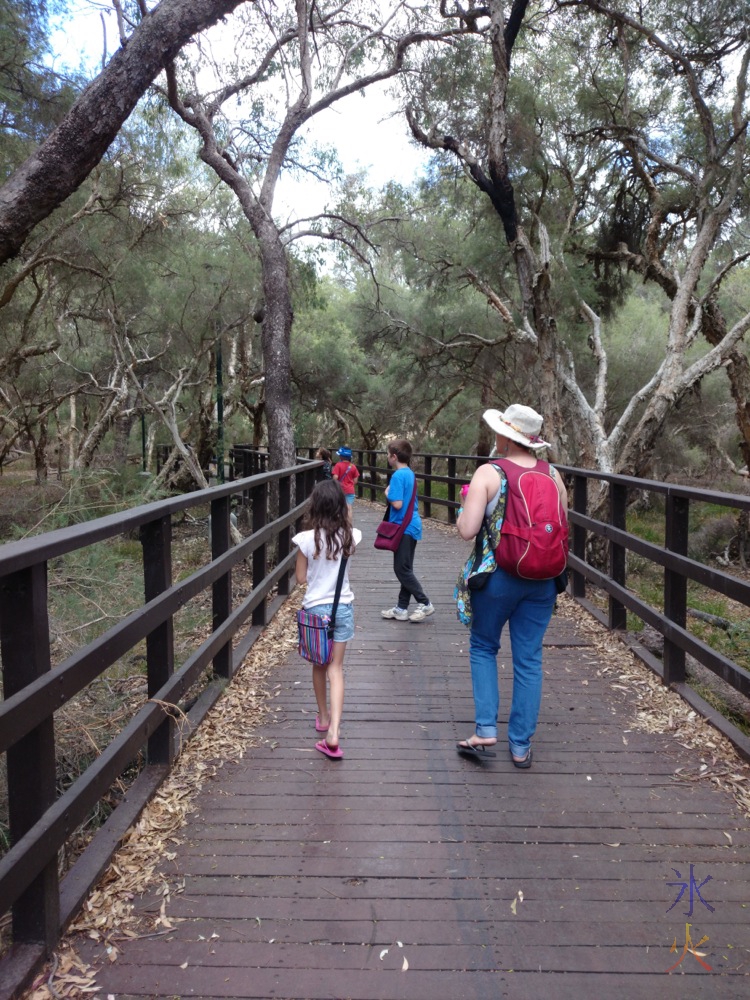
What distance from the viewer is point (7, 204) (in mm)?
5801

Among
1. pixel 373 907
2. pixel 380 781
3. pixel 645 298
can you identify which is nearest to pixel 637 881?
pixel 373 907

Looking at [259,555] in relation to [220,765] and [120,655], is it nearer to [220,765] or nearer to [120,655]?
[220,765]

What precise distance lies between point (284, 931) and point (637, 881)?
1279mm

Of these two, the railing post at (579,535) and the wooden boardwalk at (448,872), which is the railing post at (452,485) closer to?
the railing post at (579,535)

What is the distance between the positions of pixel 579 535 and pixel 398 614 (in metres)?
1.84

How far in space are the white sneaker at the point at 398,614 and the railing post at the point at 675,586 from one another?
2.58 m

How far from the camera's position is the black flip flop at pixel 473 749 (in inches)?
156

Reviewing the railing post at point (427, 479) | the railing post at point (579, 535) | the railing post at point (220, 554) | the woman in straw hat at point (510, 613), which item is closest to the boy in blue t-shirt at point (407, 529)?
the railing post at point (579, 535)

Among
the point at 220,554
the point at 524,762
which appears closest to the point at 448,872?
the point at 524,762

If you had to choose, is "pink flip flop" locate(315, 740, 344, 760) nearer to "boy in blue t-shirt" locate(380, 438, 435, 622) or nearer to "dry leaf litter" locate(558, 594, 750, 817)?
"dry leaf litter" locate(558, 594, 750, 817)

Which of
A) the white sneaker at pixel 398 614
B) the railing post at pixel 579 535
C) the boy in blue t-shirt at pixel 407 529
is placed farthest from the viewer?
the railing post at pixel 579 535

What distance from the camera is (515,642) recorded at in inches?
152

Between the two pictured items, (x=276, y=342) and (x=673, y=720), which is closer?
(x=673, y=720)

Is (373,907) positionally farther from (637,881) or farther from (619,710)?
(619,710)
